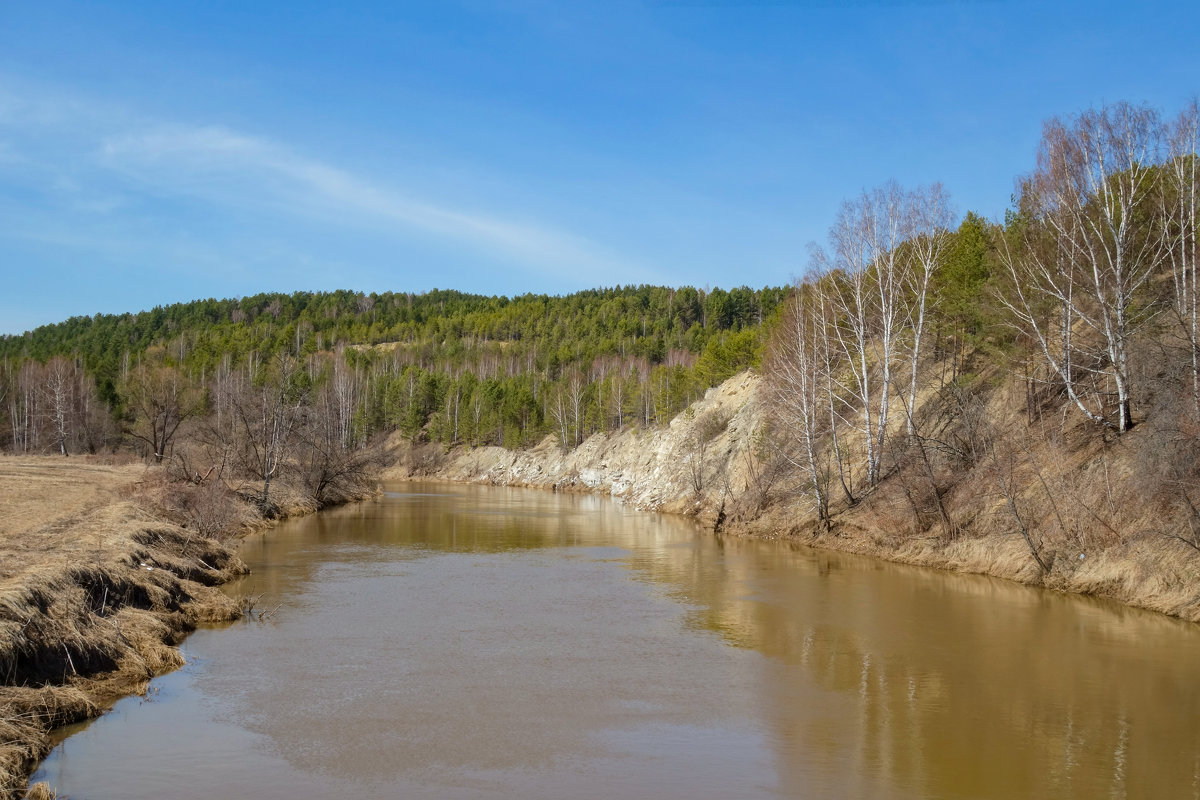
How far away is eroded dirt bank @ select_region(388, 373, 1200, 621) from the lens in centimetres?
2136

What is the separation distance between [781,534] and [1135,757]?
Result: 2569 cm

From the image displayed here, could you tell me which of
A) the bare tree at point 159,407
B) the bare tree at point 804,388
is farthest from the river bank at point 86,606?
the bare tree at point 159,407

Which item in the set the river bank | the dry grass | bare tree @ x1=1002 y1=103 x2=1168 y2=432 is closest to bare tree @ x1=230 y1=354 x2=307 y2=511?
the river bank

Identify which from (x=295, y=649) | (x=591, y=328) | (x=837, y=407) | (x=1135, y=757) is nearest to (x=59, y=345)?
(x=591, y=328)

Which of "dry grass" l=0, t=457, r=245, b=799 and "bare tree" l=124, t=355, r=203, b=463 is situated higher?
"bare tree" l=124, t=355, r=203, b=463

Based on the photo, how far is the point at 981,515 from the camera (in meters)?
28.2

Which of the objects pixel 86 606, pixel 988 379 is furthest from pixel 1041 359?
pixel 86 606

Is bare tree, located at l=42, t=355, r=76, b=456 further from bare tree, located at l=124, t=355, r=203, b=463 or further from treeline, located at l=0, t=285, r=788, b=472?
bare tree, located at l=124, t=355, r=203, b=463

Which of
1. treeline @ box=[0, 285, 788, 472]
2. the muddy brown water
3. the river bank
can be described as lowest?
the muddy brown water

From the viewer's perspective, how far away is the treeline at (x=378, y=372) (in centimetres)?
7056

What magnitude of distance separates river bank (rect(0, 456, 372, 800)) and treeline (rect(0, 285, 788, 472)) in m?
19.3

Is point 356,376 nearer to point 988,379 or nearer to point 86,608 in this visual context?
point 988,379

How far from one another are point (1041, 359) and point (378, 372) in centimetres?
11810

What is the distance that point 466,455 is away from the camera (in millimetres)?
101500
